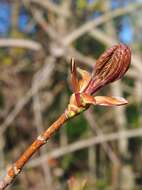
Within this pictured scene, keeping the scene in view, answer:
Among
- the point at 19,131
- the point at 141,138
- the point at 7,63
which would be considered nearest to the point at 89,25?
the point at 7,63

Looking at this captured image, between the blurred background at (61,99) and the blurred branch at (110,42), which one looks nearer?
the blurred branch at (110,42)

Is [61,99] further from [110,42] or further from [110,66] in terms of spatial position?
[110,66]

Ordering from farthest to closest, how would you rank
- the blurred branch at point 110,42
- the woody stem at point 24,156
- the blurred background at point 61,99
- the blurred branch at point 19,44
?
the blurred background at point 61,99
the blurred branch at point 110,42
the blurred branch at point 19,44
the woody stem at point 24,156

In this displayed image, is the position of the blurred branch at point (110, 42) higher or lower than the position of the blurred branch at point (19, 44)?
lower

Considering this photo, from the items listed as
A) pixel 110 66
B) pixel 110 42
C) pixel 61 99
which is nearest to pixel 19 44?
pixel 110 42

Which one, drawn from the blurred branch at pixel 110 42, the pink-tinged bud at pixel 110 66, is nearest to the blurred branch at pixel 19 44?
the blurred branch at pixel 110 42

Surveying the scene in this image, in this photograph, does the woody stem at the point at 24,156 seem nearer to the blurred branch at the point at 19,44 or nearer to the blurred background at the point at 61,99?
the blurred branch at the point at 19,44

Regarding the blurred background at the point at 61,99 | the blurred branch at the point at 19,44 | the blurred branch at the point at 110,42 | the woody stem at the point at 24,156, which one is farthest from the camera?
the blurred background at the point at 61,99

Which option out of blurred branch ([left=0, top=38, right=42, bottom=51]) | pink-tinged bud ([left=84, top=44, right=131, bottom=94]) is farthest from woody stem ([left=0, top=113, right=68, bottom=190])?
blurred branch ([left=0, top=38, right=42, bottom=51])
